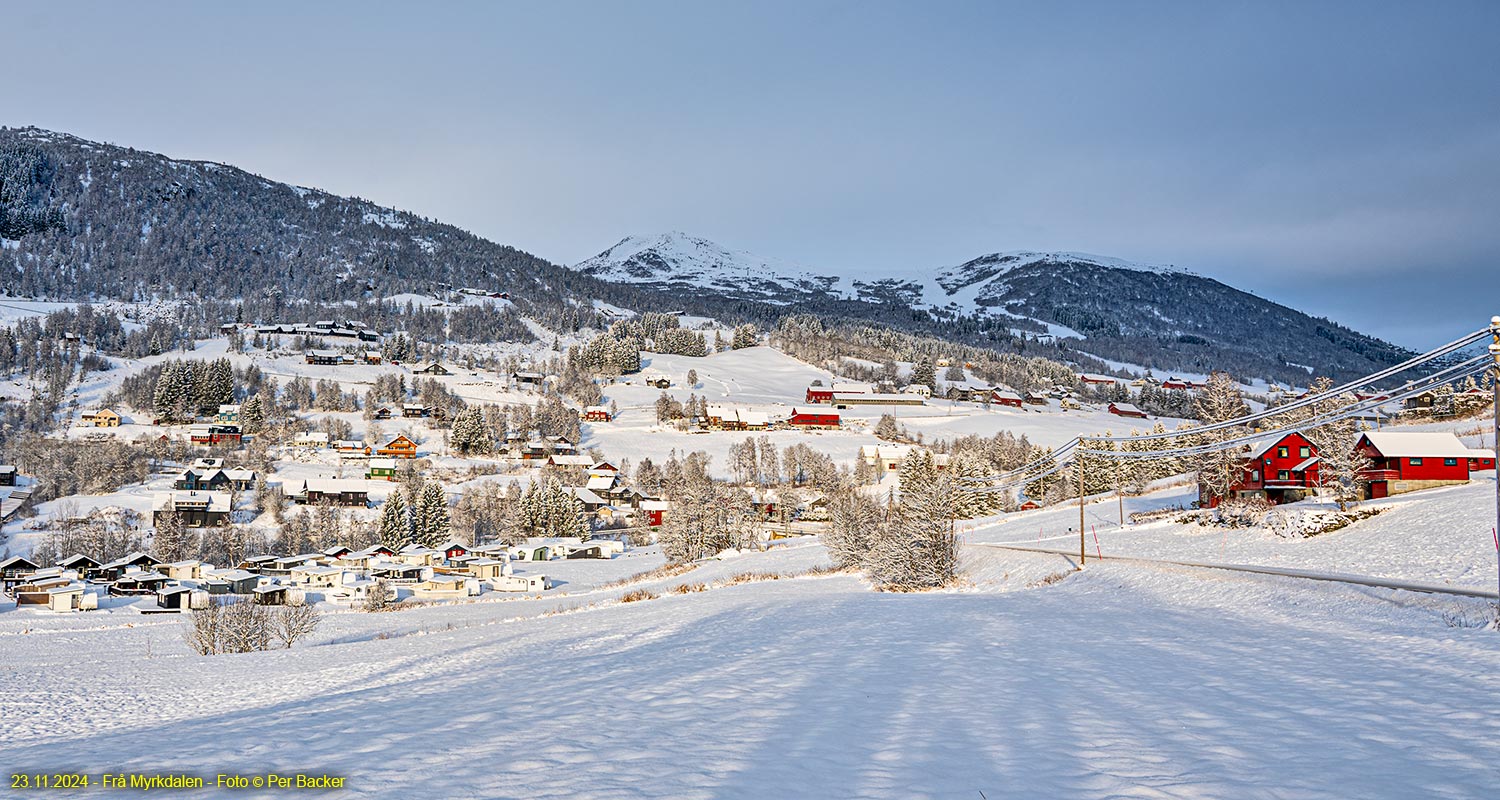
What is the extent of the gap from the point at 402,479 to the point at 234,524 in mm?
19602


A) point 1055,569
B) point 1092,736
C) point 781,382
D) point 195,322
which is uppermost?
point 195,322

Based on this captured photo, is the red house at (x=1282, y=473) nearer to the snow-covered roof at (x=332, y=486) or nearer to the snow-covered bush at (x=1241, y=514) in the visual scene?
the snow-covered bush at (x=1241, y=514)

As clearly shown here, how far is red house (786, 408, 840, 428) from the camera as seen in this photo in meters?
140

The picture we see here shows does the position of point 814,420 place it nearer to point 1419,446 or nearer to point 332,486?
point 332,486

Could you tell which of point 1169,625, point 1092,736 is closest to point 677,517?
point 1169,625

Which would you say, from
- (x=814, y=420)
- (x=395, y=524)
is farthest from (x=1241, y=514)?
(x=814, y=420)

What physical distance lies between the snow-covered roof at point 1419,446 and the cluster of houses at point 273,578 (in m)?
54.0

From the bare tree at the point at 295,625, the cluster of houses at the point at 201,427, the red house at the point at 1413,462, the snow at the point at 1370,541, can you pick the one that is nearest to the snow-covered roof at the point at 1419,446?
the red house at the point at 1413,462

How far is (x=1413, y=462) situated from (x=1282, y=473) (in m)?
6.60

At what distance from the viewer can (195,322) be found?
187m

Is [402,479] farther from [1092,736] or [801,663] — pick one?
[1092,736]

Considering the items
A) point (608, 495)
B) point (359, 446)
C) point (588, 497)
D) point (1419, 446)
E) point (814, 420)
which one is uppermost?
point (814, 420)

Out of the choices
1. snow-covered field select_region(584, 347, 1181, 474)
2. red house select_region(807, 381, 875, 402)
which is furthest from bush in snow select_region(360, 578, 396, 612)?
red house select_region(807, 381, 875, 402)

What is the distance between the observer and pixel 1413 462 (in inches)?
1817
